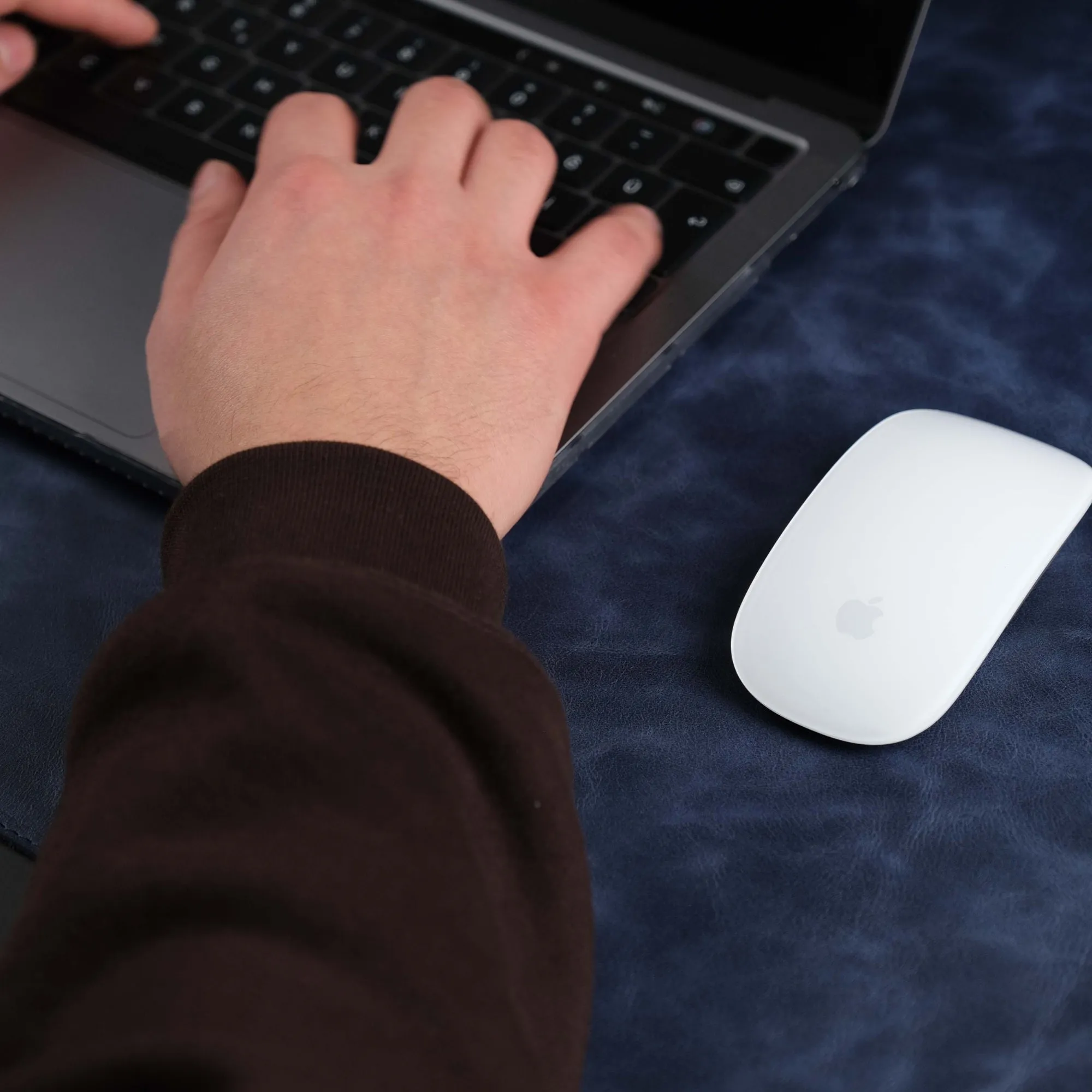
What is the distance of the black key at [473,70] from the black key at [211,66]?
12 cm

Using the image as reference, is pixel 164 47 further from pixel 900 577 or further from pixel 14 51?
pixel 900 577

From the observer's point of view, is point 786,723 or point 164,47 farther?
point 164,47

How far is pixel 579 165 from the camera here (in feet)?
2.33

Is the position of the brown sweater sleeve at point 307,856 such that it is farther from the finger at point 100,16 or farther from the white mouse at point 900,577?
the finger at point 100,16

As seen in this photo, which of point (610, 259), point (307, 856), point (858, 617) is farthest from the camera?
point (610, 259)

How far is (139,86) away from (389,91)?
0.15 m

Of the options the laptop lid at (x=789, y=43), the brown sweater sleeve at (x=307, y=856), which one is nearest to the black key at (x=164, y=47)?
the laptop lid at (x=789, y=43)

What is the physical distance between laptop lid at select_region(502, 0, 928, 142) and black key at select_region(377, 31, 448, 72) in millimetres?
88

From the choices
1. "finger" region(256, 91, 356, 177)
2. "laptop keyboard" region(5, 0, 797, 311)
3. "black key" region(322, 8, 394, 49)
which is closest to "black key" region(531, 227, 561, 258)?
"laptop keyboard" region(5, 0, 797, 311)

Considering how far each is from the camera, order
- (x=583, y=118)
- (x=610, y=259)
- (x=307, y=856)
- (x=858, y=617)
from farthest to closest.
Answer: (x=583, y=118) → (x=610, y=259) → (x=858, y=617) → (x=307, y=856)

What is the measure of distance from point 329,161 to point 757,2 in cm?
26

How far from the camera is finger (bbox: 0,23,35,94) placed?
2.46 ft

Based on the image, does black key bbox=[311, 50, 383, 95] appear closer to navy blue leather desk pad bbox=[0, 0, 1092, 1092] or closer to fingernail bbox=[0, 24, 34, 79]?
fingernail bbox=[0, 24, 34, 79]

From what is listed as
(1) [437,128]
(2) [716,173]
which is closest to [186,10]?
(1) [437,128]
